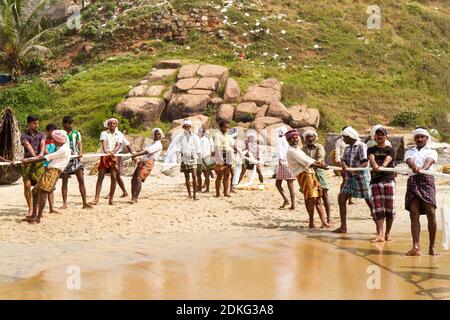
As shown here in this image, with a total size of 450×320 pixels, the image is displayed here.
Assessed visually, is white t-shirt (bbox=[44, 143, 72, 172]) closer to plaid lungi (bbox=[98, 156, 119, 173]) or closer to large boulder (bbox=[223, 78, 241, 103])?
plaid lungi (bbox=[98, 156, 119, 173])

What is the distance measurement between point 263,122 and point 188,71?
440cm

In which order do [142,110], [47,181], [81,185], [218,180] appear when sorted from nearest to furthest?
[47,181], [81,185], [218,180], [142,110]

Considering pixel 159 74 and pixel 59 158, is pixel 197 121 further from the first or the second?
pixel 59 158

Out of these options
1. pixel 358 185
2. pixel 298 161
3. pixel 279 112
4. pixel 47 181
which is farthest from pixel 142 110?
pixel 358 185

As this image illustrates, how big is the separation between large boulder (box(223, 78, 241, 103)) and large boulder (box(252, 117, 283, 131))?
82.3 inches

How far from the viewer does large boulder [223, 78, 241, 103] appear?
21.0m

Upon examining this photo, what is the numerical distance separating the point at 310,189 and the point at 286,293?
10.5 ft

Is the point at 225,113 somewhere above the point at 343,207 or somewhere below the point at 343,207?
above

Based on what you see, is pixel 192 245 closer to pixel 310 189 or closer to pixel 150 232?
pixel 150 232

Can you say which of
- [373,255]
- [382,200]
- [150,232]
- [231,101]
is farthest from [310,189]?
[231,101]

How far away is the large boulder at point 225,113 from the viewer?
19.7 meters

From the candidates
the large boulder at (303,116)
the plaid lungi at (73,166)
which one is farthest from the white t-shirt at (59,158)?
the large boulder at (303,116)

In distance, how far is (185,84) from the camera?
21250 millimetres

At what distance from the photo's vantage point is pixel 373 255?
7215mm
